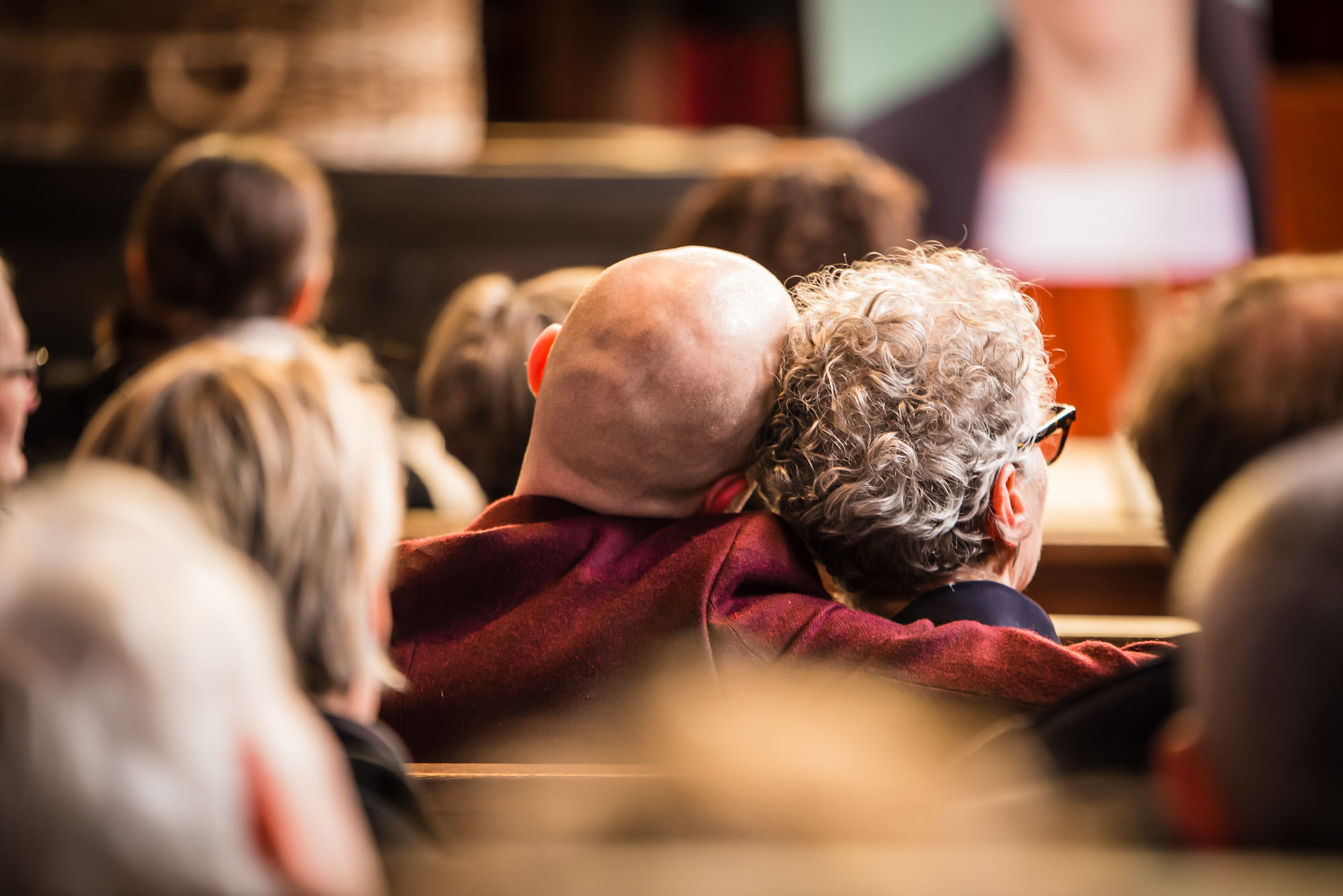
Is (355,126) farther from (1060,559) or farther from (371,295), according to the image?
(1060,559)

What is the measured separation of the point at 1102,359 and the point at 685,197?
4.23 ft

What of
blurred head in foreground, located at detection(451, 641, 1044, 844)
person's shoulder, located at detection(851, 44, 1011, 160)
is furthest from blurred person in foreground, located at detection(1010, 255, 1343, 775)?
person's shoulder, located at detection(851, 44, 1011, 160)

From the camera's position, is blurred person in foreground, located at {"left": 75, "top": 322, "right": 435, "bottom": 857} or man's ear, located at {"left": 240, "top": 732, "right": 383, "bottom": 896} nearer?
man's ear, located at {"left": 240, "top": 732, "right": 383, "bottom": 896}

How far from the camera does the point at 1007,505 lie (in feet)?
3.82

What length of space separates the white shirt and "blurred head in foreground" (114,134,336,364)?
192 cm

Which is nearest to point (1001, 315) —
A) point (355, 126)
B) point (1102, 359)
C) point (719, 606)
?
point (719, 606)

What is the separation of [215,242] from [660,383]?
1.19 metres

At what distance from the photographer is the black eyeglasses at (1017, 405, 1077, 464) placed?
1.18 metres

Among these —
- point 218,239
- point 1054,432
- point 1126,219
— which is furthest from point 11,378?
point 1126,219

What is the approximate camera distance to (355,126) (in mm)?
2717

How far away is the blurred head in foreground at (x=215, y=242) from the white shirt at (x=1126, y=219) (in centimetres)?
192

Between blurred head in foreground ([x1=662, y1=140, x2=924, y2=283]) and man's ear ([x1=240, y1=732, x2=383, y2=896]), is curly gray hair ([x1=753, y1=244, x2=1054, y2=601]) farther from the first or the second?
blurred head in foreground ([x1=662, y1=140, x2=924, y2=283])

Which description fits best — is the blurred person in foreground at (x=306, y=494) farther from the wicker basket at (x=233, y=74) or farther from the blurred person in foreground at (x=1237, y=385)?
the wicker basket at (x=233, y=74)

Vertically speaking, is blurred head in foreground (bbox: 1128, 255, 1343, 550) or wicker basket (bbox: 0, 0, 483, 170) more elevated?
wicker basket (bbox: 0, 0, 483, 170)
